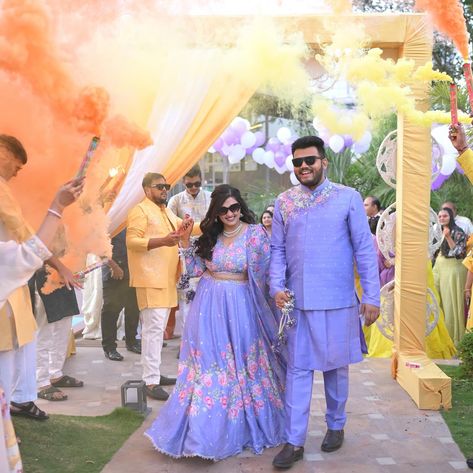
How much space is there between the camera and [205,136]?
5.61 metres

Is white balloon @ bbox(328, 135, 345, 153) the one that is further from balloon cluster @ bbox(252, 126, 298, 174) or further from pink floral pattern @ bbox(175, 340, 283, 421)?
pink floral pattern @ bbox(175, 340, 283, 421)

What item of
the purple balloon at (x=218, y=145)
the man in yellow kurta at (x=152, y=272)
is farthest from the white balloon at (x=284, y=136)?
the man in yellow kurta at (x=152, y=272)

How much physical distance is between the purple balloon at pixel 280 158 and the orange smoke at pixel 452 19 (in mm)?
8640

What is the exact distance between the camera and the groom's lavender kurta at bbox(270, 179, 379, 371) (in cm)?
397

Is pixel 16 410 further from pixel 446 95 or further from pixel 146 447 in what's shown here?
pixel 446 95

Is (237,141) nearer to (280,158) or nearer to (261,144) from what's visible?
(280,158)

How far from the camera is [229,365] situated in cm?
408

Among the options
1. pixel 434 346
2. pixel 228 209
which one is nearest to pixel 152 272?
pixel 228 209

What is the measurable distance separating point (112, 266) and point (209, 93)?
175 centimetres

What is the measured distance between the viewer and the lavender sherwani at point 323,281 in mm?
3961

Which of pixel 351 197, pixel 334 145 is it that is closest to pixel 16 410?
pixel 351 197

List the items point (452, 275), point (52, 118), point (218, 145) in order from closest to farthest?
point (52, 118) < point (452, 275) < point (218, 145)

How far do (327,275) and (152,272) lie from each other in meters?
1.76

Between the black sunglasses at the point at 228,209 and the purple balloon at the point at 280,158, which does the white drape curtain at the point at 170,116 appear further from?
the purple balloon at the point at 280,158
